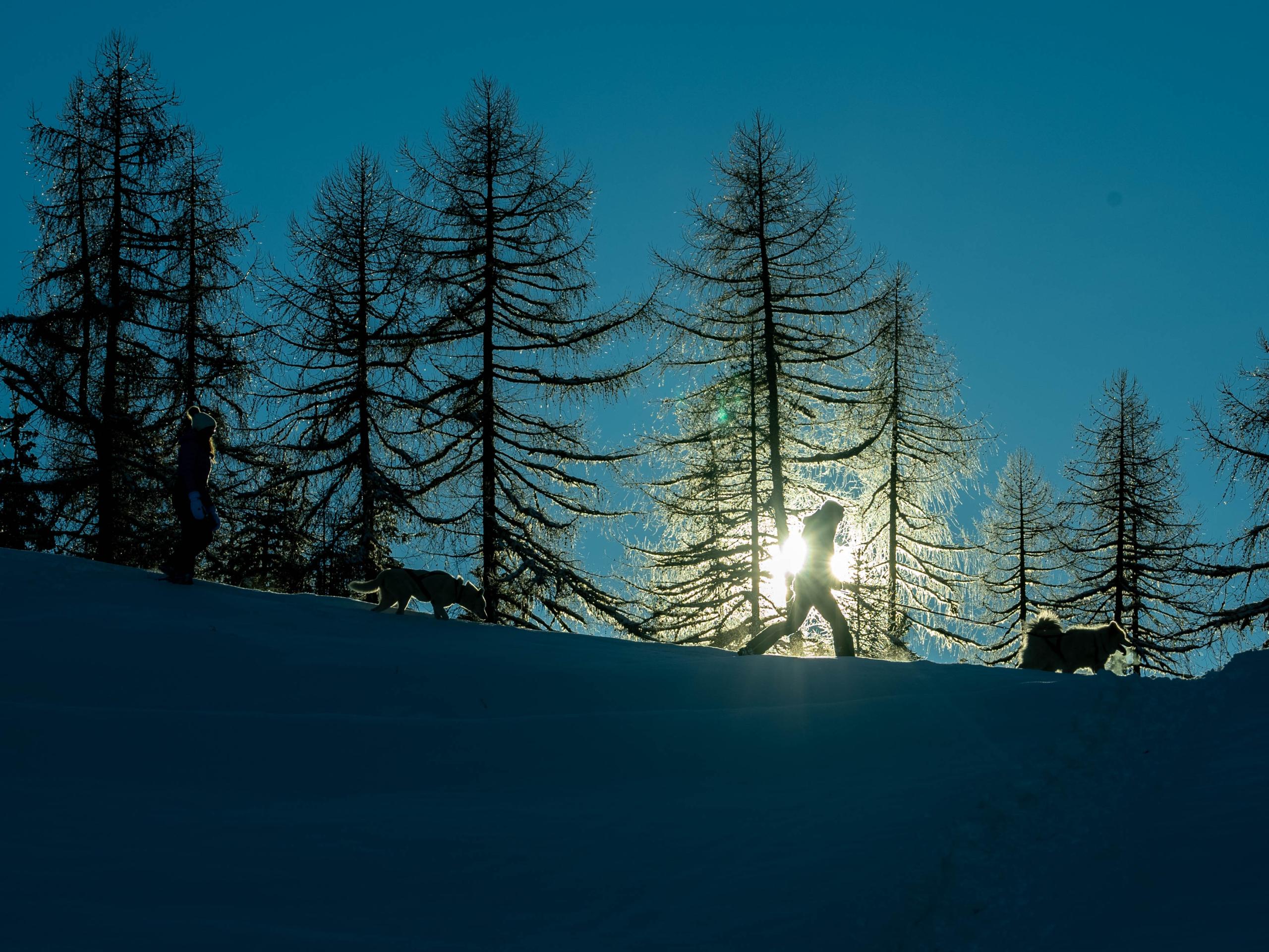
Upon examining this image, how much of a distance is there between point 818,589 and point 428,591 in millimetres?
4878

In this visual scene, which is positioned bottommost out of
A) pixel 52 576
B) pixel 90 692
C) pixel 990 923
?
pixel 990 923

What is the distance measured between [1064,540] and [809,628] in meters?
9.52

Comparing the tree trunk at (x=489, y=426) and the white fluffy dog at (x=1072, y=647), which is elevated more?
the tree trunk at (x=489, y=426)

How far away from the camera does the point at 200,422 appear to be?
36.4 feet

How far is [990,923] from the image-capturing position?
3814 mm

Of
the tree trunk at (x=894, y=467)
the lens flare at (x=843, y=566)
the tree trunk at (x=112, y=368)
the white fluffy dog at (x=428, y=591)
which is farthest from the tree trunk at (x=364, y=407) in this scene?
the tree trunk at (x=894, y=467)

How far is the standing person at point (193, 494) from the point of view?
11.2 meters

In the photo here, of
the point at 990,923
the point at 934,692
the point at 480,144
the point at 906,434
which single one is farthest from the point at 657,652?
the point at 906,434

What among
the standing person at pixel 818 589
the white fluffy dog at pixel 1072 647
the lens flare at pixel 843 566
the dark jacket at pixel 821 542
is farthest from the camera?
the lens flare at pixel 843 566

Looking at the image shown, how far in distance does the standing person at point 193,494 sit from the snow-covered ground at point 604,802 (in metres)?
2.61

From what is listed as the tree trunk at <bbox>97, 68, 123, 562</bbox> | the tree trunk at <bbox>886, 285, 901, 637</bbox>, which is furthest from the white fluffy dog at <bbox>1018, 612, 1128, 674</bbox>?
the tree trunk at <bbox>97, 68, 123, 562</bbox>

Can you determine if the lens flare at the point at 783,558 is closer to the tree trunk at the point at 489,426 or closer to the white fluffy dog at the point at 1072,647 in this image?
the tree trunk at the point at 489,426

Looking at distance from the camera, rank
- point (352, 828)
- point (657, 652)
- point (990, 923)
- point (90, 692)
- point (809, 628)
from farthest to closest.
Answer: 1. point (809, 628)
2. point (657, 652)
3. point (90, 692)
4. point (352, 828)
5. point (990, 923)

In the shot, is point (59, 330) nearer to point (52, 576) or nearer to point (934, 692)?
point (52, 576)
